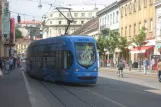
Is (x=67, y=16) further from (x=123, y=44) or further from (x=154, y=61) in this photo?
(x=154, y=61)

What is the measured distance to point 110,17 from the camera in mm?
83000

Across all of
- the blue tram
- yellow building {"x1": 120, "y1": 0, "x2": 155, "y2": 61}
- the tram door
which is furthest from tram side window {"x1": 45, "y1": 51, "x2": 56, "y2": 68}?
yellow building {"x1": 120, "y1": 0, "x2": 155, "y2": 61}

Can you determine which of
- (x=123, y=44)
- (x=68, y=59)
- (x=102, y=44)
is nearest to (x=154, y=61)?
(x=123, y=44)

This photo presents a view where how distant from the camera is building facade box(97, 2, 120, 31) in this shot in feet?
253

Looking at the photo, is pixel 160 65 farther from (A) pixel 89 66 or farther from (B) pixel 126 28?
(B) pixel 126 28

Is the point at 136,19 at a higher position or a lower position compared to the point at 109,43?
higher

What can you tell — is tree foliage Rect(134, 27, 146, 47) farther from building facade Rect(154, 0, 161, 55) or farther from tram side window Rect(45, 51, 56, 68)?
tram side window Rect(45, 51, 56, 68)

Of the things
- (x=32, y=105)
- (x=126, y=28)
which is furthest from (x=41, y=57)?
(x=126, y=28)

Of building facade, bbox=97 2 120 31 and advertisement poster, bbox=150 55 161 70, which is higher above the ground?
building facade, bbox=97 2 120 31

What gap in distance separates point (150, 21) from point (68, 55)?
3449 centimetres

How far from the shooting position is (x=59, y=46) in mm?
25688

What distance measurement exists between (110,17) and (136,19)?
63.5 feet

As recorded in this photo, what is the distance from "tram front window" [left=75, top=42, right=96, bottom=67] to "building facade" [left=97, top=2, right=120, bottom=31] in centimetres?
5189

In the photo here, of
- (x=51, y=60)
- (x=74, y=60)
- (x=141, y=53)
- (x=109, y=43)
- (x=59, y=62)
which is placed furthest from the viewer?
(x=109, y=43)
